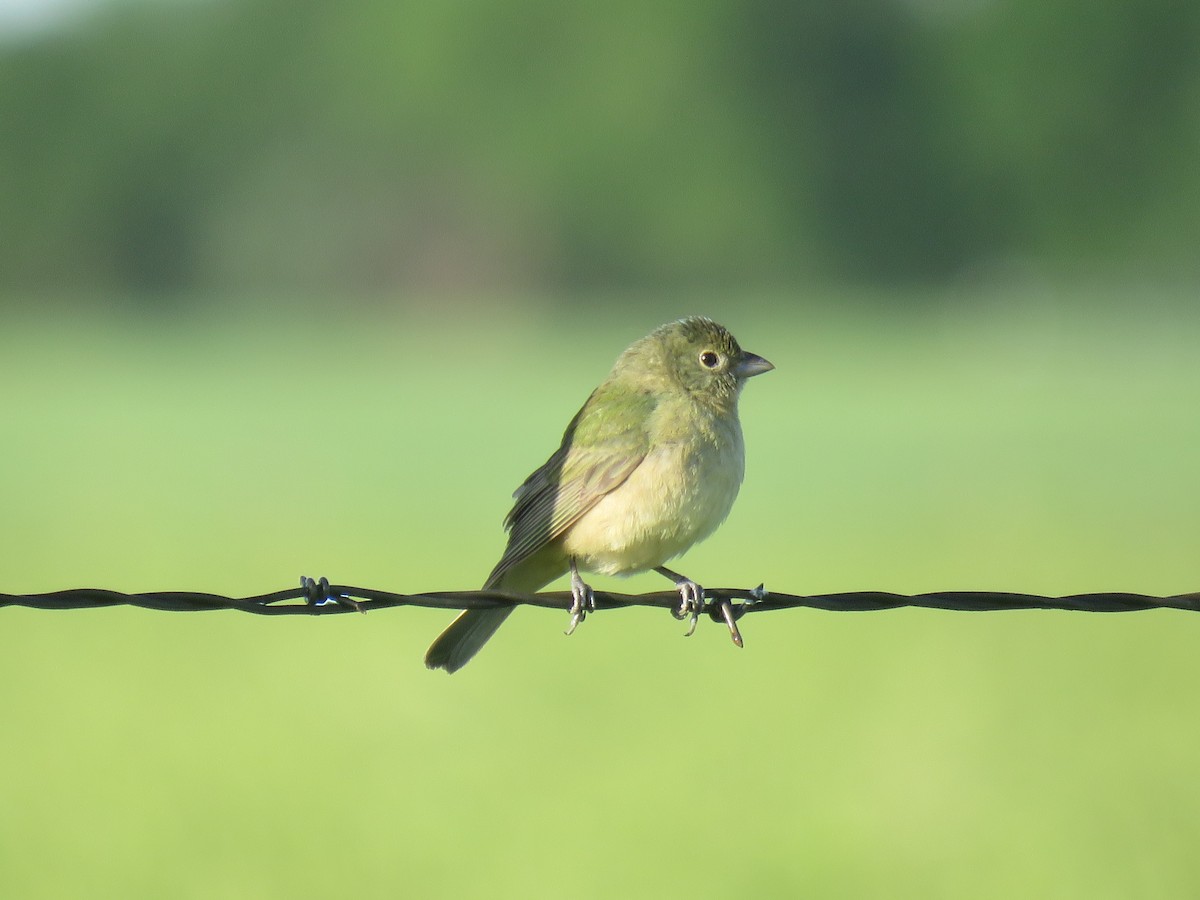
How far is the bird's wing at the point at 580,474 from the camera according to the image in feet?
18.3

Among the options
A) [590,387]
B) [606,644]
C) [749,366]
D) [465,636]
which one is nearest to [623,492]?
[465,636]

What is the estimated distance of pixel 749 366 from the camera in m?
6.34

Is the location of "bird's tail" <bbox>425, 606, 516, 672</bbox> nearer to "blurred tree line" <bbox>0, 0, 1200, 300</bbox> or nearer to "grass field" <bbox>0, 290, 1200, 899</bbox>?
"grass field" <bbox>0, 290, 1200, 899</bbox>

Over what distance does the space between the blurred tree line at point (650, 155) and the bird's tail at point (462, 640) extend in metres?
80.8

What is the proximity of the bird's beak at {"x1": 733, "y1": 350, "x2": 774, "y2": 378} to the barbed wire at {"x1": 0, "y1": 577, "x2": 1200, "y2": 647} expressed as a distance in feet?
6.93

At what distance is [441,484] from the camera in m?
31.5

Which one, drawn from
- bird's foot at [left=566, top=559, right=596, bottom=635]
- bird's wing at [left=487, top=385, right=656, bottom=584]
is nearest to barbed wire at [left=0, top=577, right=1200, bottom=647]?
bird's foot at [left=566, top=559, right=596, bottom=635]

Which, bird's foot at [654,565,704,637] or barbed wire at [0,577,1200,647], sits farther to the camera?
bird's foot at [654,565,704,637]

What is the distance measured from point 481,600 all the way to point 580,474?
1.67m

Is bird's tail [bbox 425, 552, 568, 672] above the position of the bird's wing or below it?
below

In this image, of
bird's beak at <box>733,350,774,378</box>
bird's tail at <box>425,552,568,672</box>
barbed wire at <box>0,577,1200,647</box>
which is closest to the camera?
barbed wire at <box>0,577,1200,647</box>

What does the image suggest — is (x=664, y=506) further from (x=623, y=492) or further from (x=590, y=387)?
(x=590, y=387)

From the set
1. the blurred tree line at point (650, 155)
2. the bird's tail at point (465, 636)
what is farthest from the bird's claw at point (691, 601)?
the blurred tree line at point (650, 155)

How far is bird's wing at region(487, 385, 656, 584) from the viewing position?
558 cm
